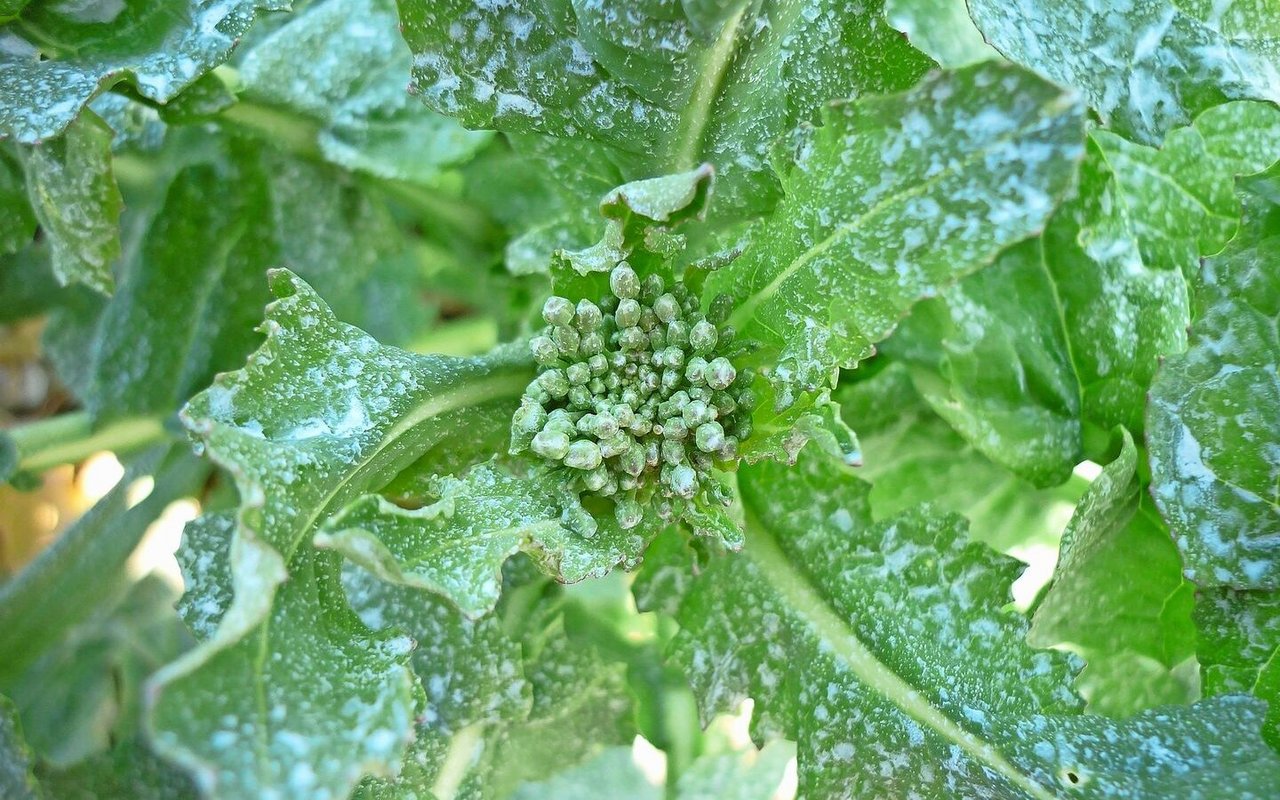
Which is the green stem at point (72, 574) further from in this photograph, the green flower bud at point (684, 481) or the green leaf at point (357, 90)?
the green flower bud at point (684, 481)

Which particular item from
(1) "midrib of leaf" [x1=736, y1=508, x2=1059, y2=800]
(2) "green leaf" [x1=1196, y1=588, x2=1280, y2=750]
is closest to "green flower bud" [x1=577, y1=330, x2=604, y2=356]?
(1) "midrib of leaf" [x1=736, y1=508, x2=1059, y2=800]

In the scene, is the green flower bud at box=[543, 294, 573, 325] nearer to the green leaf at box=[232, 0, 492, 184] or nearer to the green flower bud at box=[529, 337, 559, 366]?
the green flower bud at box=[529, 337, 559, 366]

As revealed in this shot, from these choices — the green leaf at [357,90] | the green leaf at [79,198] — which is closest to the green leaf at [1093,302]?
the green leaf at [357,90]

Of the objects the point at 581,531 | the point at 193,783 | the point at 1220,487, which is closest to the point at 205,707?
the point at 581,531

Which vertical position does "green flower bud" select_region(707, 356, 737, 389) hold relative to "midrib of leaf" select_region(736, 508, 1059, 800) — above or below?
above

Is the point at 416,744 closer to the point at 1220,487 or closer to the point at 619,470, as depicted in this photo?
the point at 619,470
